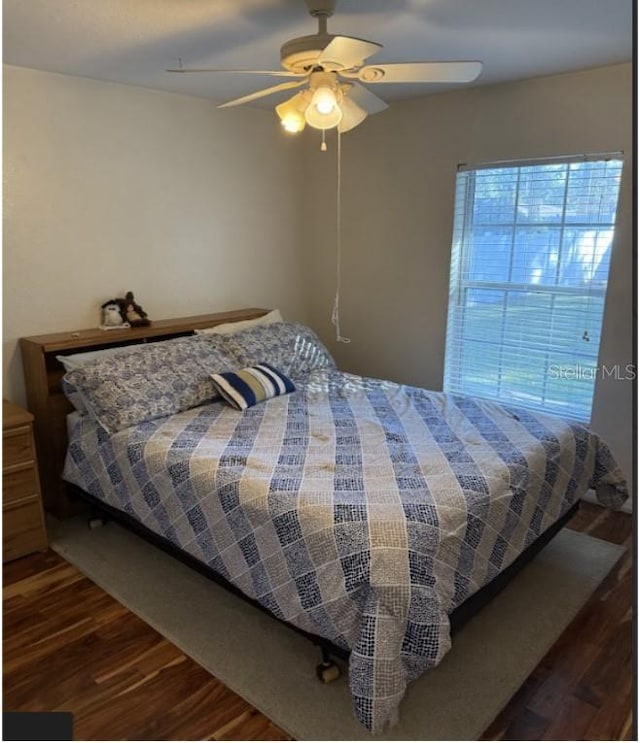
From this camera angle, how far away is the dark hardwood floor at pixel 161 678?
182 cm

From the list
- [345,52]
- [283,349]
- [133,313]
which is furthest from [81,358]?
[345,52]

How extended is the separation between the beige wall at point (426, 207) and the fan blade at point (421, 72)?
1213 mm

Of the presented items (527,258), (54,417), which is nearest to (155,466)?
(54,417)

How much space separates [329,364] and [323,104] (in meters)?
1.90

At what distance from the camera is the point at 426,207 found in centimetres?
368

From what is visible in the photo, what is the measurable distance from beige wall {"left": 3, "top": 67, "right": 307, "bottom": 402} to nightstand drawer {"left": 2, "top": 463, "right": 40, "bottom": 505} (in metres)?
0.53

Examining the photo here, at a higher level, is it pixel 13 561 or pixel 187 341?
pixel 187 341

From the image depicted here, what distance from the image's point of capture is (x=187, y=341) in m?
3.16

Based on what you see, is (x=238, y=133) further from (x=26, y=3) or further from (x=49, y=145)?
(x=26, y=3)

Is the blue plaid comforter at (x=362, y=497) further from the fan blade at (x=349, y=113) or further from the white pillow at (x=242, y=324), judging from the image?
the fan blade at (x=349, y=113)

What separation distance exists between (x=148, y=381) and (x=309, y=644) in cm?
141

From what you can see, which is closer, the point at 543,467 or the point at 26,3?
the point at 26,3

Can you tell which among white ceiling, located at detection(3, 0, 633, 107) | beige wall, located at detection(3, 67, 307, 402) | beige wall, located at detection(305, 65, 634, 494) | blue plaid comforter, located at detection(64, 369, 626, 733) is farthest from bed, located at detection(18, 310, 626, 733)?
white ceiling, located at detection(3, 0, 633, 107)

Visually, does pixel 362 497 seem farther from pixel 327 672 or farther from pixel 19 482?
pixel 19 482
